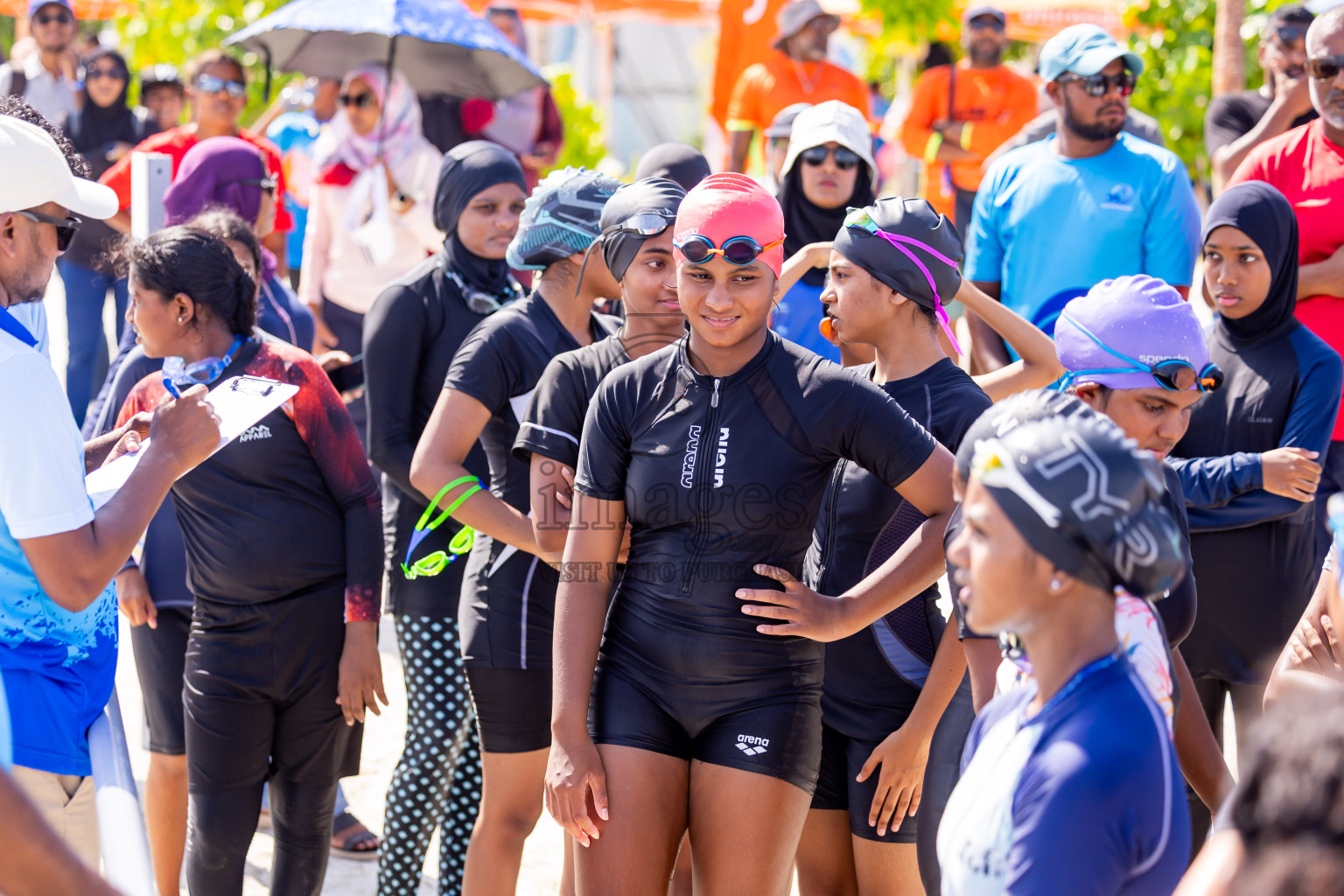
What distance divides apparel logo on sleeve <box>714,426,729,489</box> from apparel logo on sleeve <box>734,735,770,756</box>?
1.71 feet

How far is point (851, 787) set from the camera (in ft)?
10.3

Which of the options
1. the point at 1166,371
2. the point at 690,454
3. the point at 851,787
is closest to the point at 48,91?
the point at 690,454

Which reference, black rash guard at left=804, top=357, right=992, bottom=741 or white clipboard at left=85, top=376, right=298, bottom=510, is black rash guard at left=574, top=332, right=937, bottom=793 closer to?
black rash guard at left=804, top=357, right=992, bottom=741

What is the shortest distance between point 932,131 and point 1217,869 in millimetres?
7892

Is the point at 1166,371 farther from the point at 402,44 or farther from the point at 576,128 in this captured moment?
the point at 576,128

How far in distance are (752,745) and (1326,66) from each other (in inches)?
148

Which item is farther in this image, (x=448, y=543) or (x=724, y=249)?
(x=448, y=543)

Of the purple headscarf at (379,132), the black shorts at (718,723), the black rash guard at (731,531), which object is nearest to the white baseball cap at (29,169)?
the black rash guard at (731,531)

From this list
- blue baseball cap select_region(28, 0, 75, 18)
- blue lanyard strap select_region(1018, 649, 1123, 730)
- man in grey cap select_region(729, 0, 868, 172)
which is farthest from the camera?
blue baseball cap select_region(28, 0, 75, 18)

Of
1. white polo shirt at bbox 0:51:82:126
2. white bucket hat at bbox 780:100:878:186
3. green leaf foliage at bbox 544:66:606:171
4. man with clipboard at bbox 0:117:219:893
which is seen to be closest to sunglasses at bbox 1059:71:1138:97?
white bucket hat at bbox 780:100:878:186

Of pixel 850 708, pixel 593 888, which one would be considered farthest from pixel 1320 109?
pixel 593 888

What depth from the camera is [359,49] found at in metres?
7.35

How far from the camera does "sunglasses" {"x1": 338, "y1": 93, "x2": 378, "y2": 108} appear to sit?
22.8 feet

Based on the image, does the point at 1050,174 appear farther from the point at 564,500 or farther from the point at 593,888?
the point at 593,888
